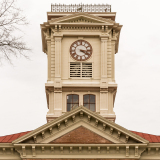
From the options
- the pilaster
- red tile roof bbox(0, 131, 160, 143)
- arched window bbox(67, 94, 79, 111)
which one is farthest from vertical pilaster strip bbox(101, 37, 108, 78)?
red tile roof bbox(0, 131, 160, 143)

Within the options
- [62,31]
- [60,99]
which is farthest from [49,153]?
[62,31]

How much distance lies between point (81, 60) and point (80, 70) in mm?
897

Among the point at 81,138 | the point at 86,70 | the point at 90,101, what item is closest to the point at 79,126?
the point at 81,138

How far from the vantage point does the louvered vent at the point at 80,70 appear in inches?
2320

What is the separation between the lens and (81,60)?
59.0m

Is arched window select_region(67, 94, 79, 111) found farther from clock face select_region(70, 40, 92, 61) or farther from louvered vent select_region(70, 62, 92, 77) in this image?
clock face select_region(70, 40, 92, 61)

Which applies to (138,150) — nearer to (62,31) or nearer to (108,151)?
(108,151)

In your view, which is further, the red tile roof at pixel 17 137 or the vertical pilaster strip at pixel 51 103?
the vertical pilaster strip at pixel 51 103

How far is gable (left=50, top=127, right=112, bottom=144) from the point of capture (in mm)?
47688

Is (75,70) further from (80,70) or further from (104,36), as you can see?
(104,36)

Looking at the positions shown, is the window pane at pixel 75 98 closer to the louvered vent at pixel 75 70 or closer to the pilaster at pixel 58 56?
the louvered vent at pixel 75 70

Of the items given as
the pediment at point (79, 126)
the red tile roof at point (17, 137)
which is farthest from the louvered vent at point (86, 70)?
the pediment at point (79, 126)

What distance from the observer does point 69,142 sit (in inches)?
1877

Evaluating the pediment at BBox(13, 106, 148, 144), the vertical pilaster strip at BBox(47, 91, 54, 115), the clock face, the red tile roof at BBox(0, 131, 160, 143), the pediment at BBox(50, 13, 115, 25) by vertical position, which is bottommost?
the red tile roof at BBox(0, 131, 160, 143)
